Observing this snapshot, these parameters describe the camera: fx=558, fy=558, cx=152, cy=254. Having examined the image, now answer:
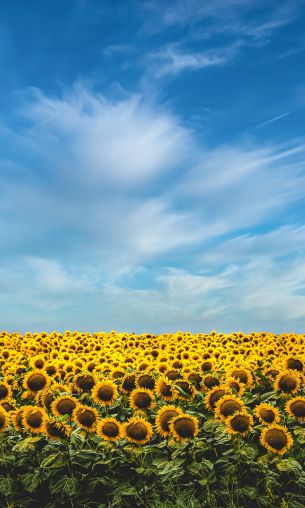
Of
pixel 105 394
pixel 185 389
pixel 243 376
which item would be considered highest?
pixel 243 376

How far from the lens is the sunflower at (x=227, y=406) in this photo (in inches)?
308

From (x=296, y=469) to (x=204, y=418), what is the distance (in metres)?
1.71

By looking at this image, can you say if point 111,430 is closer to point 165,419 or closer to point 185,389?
point 165,419

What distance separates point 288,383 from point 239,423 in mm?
1924

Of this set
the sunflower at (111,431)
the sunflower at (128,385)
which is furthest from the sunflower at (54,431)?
the sunflower at (128,385)

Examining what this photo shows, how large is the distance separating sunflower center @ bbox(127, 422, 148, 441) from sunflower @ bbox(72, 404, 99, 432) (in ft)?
1.99

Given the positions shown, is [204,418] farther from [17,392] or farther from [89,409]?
[17,392]

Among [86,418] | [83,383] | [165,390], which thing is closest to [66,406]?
[86,418]

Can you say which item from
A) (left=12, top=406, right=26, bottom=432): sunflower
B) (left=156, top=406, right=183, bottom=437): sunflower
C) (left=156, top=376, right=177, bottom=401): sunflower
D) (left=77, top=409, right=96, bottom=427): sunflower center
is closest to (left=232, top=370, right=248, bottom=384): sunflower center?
(left=156, top=376, right=177, bottom=401): sunflower

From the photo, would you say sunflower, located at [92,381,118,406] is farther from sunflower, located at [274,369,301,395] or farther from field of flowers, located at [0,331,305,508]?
sunflower, located at [274,369,301,395]

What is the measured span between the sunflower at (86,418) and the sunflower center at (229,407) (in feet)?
5.91

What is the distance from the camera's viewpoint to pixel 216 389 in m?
8.74

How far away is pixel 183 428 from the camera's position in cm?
756

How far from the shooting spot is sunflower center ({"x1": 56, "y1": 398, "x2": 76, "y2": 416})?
8094 millimetres
